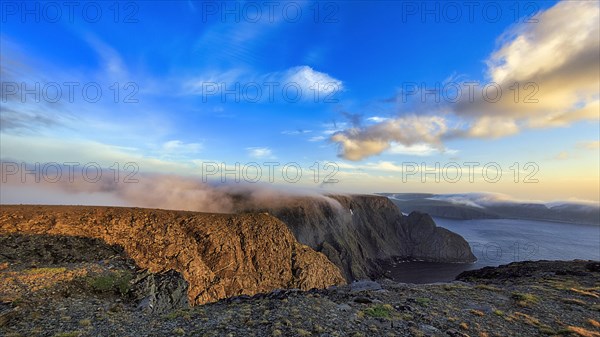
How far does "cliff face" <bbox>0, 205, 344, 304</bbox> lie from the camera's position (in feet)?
123

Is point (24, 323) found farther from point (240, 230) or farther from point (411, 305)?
point (240, 230)

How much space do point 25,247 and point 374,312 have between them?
35315mm

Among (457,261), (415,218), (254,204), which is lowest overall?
(457,261)

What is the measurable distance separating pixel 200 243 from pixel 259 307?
4180cm

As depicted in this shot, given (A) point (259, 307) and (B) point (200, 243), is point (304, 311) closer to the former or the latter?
(A) point (259, 307)

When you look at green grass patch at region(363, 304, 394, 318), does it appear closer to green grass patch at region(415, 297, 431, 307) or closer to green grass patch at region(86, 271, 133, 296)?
green grass patch at region(415, 297, 431, 307)

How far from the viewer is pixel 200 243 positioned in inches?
2068

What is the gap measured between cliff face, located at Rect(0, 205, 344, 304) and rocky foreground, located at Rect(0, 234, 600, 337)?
452 inches

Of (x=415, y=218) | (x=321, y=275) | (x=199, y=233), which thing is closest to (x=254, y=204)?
(x=321, y=275)

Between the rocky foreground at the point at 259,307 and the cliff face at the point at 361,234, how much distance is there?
343 feet

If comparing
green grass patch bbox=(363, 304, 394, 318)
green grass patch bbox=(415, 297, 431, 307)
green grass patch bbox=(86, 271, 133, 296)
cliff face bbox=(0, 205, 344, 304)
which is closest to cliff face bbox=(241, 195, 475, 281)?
cliff face bbox=(0, 205, 344, 304)

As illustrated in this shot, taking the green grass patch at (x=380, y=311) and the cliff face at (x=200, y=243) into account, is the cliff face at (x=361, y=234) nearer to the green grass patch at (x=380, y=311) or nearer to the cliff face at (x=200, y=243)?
the cliff face at (x=200, y=243)

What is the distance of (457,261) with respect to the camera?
16175cm

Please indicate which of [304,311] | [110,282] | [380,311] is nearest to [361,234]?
[380,311]
